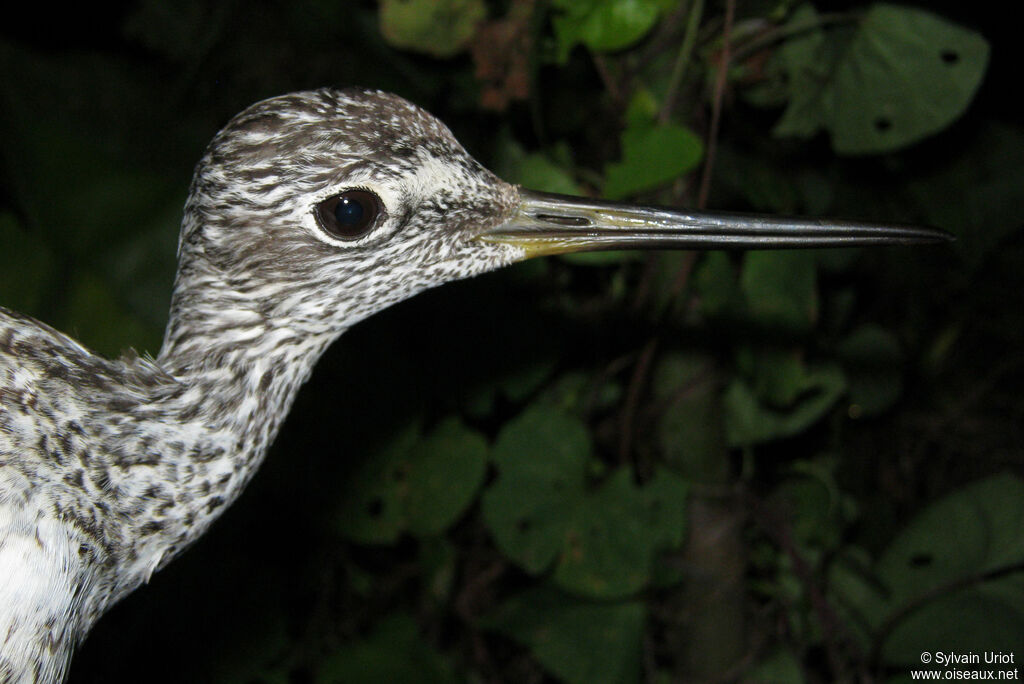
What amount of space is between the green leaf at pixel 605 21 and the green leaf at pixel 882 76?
0.39 meters

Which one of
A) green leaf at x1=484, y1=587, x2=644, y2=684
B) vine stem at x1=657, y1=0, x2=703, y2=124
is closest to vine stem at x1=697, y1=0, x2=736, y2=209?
vine stem at x1=657, y1=0, x2=703, y2=124

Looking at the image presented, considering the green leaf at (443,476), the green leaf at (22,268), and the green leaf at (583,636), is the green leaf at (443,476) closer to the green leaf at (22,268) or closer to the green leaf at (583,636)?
the green leaf at (583,636)

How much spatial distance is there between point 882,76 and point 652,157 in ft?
1.91

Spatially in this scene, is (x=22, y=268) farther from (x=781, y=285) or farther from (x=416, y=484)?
(x=781, y=285)

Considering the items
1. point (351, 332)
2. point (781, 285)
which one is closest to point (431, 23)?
point (351, 332)

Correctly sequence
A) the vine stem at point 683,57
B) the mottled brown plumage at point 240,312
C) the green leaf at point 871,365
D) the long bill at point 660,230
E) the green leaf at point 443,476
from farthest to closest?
the green leaf at point 871,365 → the green leaf at point 443,476 → the vine stem at point 683,57 → the long bill at point 660,230 → the mottled brown plumage at point 240,312

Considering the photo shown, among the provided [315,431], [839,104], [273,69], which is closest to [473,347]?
[315,431]

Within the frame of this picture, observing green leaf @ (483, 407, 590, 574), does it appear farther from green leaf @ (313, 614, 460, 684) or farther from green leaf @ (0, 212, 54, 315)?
green leaf @ (0, 212, 54, 315)

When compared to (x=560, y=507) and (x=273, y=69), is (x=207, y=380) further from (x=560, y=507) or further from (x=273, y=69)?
(x=273, y=69)

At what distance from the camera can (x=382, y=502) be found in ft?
6.40

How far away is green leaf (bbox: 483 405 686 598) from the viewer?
1759 millimetres

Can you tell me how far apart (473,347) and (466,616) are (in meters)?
0.83

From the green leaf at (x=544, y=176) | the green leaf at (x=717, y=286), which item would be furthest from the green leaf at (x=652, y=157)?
the green leaf at (x=717, y=286)

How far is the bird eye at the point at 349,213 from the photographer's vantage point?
104 centimetres
